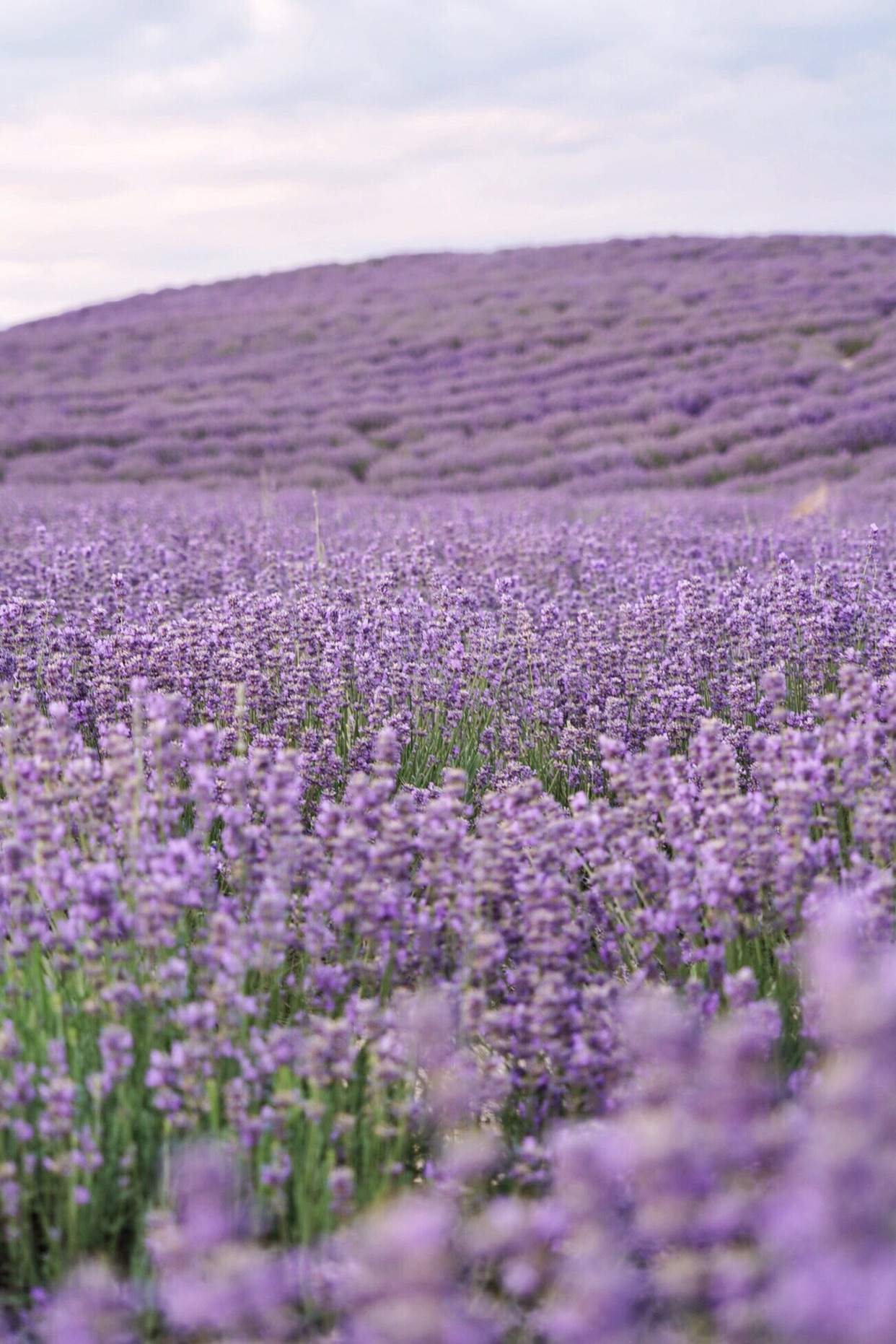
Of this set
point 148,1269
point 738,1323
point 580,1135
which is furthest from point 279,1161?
point 738,1323

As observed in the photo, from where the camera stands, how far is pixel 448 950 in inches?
85.3

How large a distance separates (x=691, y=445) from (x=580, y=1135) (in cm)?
1353

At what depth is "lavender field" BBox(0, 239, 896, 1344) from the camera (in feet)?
3.34

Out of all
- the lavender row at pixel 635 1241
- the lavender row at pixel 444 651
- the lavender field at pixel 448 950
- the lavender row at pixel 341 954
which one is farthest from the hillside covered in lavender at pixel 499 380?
the lavender row at pixel 635 1241

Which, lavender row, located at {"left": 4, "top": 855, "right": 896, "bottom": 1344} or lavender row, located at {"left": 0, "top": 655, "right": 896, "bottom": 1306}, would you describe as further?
lavender row, located at {"left": 0, "top": 655, "right": 896, "bottom": 1306}

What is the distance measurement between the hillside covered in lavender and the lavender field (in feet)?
27.7

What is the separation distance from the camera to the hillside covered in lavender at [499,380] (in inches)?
566

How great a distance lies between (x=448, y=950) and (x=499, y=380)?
1678 centimetres

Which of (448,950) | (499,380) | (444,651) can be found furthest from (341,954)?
(499,380)

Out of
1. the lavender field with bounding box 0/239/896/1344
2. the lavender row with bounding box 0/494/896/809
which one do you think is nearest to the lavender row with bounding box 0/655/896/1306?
the lavender field with bounding box 0/239/896/1344

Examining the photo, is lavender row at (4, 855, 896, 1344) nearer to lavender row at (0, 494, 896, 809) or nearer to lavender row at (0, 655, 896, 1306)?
lavender row at (0, 655, 896, 1306)

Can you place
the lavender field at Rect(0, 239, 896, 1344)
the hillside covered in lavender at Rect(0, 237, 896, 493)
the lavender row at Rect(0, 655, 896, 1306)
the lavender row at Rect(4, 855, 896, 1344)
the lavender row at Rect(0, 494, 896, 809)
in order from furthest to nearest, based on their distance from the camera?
1. the hillside covered in lavender at Rect(0, 237, 896, 493)
2. the lavender row at Rect(0, 494, 896, 809)
3. the lavender row at Rect(0, 655, 896, 1306)
4. the lavender field at Rect(0, 239, 896, 1344)
5. the lavender row at Rect(4, 855, 896, 1344)

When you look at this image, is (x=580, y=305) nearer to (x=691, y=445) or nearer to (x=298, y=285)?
(x=691, y=445)

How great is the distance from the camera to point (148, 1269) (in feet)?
5.21
